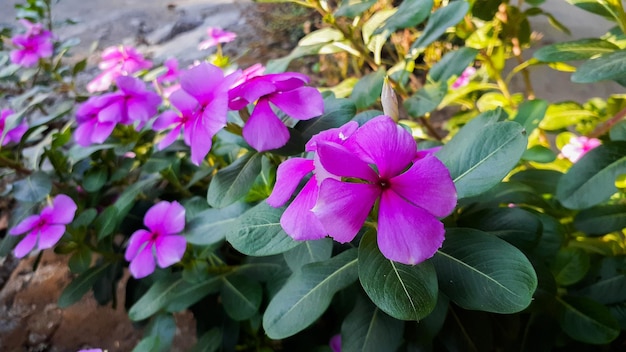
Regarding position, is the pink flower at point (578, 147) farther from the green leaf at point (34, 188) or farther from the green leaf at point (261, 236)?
the green leaf at point (34, 188)

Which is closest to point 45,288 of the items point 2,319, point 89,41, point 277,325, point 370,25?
point 2,319

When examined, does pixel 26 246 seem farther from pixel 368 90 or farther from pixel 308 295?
pixel 368 90

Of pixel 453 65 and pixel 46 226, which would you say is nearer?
pixel 46 226

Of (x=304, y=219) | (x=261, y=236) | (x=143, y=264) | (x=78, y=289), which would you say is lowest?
(x=78, y=289)

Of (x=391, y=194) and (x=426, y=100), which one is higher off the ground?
(x=391, y=194)

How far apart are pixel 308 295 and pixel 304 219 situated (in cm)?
22

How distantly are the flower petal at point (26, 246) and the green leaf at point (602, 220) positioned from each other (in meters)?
1.08

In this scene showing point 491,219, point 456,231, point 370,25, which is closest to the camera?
point 456,231

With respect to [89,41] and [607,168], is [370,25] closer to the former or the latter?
[607,168]

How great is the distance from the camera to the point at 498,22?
1308 millimetres

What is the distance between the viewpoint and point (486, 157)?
55 centimetres

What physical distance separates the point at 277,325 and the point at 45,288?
1.01 metres

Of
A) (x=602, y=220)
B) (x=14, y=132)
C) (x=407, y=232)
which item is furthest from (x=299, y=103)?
(x=14, y=132)

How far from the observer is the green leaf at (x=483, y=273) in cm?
50
